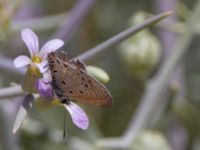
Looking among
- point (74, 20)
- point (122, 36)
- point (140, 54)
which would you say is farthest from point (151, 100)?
point (122, 36)

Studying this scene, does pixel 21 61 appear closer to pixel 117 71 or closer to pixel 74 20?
pixel 74 20

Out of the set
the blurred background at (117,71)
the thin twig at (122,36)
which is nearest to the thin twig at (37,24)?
the blurred background at (117,71)

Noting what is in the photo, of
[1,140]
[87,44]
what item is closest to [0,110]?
[1,140]

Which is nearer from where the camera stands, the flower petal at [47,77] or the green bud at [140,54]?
the flower petal at [47,77]

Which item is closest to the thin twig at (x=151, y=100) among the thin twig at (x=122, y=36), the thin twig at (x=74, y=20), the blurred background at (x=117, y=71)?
the blurred background at (x=117, y=71)

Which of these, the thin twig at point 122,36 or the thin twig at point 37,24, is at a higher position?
the thin twig at point 37,24

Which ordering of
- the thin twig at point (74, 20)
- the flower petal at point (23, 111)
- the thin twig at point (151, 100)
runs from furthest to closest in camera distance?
the thin twig at point (74, 20) < the thin twig at point (151, 100) < the flower petal at point (23, 111)

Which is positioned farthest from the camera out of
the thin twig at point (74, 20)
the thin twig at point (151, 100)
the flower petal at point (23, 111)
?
the thin twig at point (74, 20)

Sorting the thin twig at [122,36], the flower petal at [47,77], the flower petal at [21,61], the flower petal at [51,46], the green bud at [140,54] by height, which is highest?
the green bud at [140,54]

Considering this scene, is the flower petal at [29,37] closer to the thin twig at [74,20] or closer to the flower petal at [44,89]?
the flower petal at [44,89]
